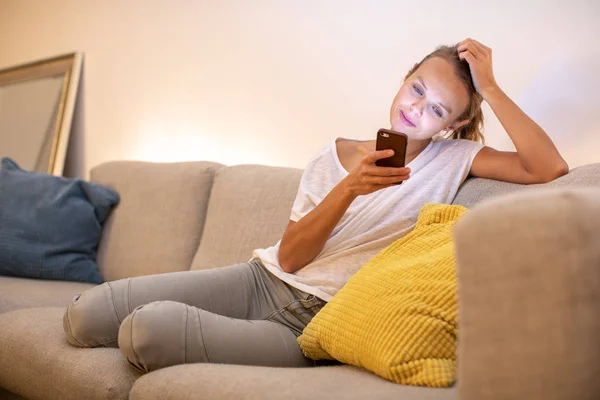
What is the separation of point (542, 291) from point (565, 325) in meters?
0.04

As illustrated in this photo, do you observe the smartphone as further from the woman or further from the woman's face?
the woman's face

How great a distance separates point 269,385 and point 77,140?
301cm

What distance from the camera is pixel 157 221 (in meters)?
2.48

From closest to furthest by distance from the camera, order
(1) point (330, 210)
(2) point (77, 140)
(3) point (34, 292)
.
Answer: (1) point (330, 210) < (3) point (34, 292) < (2) point (77, 140)

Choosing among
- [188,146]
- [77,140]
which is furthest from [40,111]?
[188,146]

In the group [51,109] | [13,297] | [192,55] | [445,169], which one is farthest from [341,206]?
[51,109]

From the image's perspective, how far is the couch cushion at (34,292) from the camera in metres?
A: 1.99

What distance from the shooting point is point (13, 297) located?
202 cm

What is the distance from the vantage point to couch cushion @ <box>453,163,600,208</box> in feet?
4.63

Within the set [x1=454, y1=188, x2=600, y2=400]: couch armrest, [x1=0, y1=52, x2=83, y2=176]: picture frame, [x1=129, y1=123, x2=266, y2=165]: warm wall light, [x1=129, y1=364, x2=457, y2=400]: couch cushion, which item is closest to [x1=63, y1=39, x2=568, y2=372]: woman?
[x1=129, y1=364, x2=457, y2=400]: couch cushion

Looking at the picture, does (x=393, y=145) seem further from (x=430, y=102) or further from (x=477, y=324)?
(x=477, y=324)

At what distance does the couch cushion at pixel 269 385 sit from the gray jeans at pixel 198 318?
0.27 feet

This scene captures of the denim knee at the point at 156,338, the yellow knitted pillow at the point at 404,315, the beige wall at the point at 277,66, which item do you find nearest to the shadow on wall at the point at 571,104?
the beige wall at the point at 277,66

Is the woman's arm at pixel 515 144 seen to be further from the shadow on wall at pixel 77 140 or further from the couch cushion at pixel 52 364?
the shadow on wall at pixel 77 140
